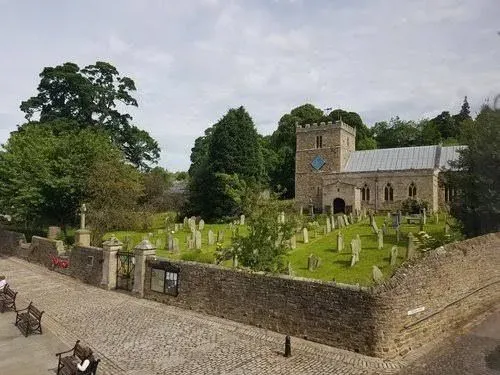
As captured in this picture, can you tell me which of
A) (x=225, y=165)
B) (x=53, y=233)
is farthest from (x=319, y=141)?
(x=53, y=233)

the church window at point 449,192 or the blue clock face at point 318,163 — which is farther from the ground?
the blue clock face at point 318,163

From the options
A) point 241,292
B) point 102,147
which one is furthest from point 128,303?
point 102,147

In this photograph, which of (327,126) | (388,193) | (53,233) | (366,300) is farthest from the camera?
(327,126)

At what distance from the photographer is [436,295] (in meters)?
11.0

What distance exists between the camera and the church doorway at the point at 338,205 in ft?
157

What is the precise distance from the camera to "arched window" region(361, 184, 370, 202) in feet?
157

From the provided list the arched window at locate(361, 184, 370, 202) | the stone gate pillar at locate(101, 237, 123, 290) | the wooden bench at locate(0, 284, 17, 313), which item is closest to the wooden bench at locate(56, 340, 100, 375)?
the wooden bench at locate(0, 284, 17, 313)

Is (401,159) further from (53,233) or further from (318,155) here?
(53,233)

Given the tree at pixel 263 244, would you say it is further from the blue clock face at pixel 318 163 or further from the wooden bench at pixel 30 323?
the blue clock face at pixel 318 163

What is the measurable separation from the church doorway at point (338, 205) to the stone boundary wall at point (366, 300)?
3305 centimetres

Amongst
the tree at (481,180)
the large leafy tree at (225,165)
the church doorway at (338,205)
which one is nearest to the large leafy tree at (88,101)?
the large leafy tree at (225,165)

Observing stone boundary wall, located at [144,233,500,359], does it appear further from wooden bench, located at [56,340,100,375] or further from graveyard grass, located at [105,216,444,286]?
wooden bench, located at [56,340,100,375]

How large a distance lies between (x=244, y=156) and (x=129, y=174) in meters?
18.6

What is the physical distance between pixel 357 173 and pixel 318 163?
5494 mm
